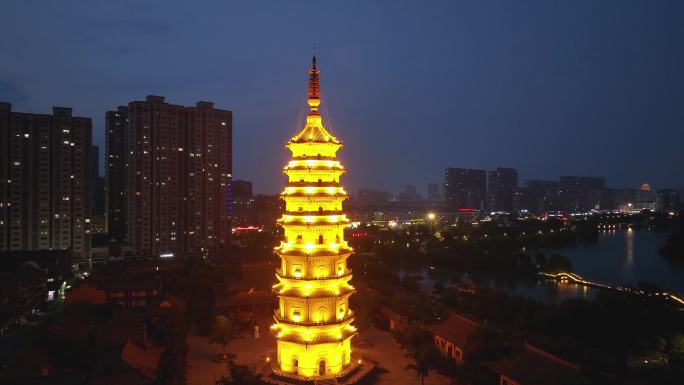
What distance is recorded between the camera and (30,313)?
19.2 meters

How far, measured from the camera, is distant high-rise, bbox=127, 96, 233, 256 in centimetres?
3269

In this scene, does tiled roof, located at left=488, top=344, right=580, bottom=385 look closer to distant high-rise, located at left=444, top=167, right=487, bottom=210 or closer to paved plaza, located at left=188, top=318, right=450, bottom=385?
paved plaza, located at left=188, top=318, right=450, bottom=385

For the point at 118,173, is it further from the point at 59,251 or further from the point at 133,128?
the point at 59,251

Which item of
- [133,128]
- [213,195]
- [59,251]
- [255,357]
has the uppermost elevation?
[133,128]

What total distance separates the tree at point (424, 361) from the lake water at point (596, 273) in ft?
42.6

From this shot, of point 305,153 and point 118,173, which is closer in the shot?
point 305,153

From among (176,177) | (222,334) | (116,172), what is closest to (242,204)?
(116,172)

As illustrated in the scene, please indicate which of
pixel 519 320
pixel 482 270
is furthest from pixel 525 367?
pixel 482 270

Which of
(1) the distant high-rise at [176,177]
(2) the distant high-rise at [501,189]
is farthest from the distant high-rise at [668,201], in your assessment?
(1) the distant high-rise at [176,177]

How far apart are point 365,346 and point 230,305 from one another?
620 centimetres

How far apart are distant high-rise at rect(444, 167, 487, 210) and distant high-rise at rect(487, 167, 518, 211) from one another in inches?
94.0

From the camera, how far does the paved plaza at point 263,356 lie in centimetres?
1229

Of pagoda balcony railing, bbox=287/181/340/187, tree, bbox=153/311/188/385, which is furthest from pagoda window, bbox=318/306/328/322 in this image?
tree, bbox=153/311/188/385

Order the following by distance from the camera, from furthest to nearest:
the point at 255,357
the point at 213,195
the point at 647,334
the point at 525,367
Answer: the point at 213,195
the point at 647,334
the point at 255,357
the point at 525,367
